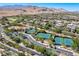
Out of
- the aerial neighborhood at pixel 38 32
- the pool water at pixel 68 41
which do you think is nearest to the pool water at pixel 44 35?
the aerial neighborhood at pixel 38 32

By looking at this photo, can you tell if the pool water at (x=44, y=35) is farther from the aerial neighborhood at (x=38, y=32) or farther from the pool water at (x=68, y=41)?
the pool water at (x=68, y=41)

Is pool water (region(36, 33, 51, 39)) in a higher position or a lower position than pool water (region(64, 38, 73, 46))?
higher

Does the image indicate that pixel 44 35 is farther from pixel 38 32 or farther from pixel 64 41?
pixel 64 41

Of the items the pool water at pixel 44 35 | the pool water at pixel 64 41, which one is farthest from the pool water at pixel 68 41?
the pool water at pixel 44 35

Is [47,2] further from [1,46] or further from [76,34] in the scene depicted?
[1,46]

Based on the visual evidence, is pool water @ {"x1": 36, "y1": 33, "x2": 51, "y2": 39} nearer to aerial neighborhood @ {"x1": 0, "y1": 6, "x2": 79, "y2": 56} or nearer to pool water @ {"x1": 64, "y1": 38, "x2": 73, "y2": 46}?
aerial neighborhood @ {"x1": 0, "y1": 6, "x2": 79, "y2": 56}

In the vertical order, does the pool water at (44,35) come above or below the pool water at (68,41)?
above

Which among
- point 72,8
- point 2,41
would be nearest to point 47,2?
point 72,8

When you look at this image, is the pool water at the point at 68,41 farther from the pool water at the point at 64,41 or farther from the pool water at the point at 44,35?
the pool water at the point at 44,35

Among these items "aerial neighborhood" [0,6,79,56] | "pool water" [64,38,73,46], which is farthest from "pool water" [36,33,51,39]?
"pool water" [64,38,73,46]

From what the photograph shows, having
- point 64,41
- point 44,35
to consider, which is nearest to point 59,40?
point 64,41

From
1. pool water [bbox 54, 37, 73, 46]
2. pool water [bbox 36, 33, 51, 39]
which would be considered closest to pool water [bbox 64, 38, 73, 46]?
pool water [bbox 54, 37, 73, 46]
